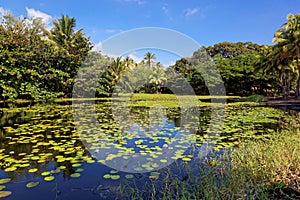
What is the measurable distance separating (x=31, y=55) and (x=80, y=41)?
5772mm

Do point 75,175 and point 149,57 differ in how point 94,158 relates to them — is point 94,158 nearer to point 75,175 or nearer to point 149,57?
point 75,175

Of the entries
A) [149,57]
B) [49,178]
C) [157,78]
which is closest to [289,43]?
[149,57]

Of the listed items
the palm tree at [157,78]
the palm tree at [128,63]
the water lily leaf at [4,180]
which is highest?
the palm tree at [128,63]

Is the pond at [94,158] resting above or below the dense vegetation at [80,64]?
below

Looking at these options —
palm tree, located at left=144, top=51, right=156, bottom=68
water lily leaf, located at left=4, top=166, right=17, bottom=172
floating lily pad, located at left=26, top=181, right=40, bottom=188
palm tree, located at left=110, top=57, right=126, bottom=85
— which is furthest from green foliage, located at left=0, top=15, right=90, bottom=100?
floating lily pad, located at left=26, top=181, right=40, bottom=188

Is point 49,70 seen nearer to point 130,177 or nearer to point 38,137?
point 38,137

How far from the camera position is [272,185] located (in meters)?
2.42

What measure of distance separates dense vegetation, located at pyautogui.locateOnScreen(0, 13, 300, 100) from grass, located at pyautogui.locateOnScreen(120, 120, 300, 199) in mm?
12910

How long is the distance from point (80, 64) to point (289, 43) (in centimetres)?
1554

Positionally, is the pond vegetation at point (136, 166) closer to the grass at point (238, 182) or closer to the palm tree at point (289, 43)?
the grass at point (238, 182)

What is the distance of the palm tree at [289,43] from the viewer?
15391 millimetres

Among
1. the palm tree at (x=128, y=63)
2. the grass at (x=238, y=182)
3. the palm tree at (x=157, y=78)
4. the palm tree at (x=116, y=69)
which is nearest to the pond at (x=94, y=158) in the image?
the grass at (x=238, y=182)

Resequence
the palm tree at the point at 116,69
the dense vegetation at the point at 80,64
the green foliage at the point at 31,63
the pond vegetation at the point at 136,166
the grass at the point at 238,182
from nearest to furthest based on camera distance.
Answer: the grass at the point at 238,182
the pond vegetation at the point at 136,166
the green foliage at the point at 31,63
the dense vegetation at the point at 80,64
the palm tree at the point at 116,69

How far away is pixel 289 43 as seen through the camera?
52.5 feet
